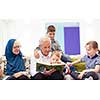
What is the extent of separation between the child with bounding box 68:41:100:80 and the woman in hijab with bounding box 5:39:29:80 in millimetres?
326

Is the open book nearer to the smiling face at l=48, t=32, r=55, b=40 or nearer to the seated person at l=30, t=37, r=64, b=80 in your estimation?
the seated person at l=30, t=37, r=64, b=80

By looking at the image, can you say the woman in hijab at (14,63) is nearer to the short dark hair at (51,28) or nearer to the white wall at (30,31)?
the white wall at (30,31)

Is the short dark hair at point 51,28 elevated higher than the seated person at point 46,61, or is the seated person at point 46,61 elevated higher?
the short dark hair at point 51,28

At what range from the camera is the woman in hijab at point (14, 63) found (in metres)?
1.61

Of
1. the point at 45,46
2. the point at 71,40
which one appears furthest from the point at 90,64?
the point at 45,46

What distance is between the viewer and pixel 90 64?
1592 millimetres

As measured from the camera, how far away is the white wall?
1580 millimetres

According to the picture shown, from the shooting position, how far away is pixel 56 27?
5.24 ft

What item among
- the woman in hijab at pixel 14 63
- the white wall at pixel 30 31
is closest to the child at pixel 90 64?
the white wall at pixel 30 31

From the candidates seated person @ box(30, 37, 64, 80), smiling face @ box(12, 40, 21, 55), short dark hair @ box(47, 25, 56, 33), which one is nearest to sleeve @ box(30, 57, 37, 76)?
seated person @ box(30, 37, 64, 80)

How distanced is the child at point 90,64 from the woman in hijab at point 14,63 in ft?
1.07
